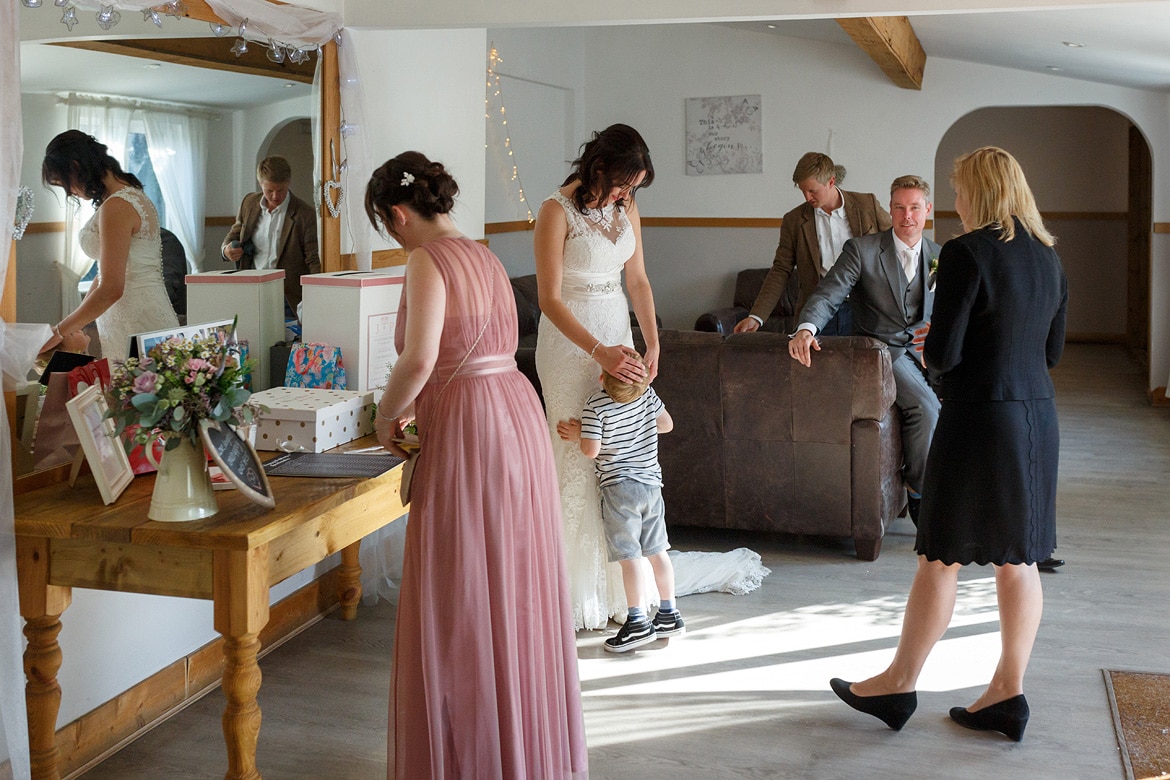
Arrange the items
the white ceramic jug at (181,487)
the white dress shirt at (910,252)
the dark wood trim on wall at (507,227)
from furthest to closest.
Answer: the dark wood trim on wall at (507,227) < the white dress shirt at (910,252) < the white ceramic jug at (181,487)

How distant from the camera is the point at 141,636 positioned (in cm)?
304

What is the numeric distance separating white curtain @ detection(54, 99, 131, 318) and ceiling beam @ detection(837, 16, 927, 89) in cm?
339

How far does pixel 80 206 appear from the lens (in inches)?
105

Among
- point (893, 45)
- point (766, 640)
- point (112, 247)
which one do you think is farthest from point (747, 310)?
point (112, 247)

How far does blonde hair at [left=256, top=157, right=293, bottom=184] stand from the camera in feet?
11.6

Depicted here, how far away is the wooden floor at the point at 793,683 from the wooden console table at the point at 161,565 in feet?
1.58

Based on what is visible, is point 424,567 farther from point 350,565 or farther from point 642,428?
point 350,565

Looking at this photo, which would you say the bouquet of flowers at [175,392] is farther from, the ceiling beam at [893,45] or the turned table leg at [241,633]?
the ceiling beam at [893,45]

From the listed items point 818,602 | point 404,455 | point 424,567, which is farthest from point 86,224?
point 818,602

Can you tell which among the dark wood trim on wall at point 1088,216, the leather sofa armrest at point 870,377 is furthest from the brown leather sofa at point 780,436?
the dark wood trim on wall at point 1088,216

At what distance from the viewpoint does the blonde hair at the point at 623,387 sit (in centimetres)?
337

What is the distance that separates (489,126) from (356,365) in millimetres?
4390

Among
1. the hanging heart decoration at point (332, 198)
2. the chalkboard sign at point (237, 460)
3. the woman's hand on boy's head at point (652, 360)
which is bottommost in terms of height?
the chalkboard sign at point (237, 460)

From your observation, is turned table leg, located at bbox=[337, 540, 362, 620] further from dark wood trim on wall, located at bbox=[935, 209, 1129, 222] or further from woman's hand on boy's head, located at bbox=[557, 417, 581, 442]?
dark wood trim on wall, located at bbox=[935, 209, 1129, 222]
